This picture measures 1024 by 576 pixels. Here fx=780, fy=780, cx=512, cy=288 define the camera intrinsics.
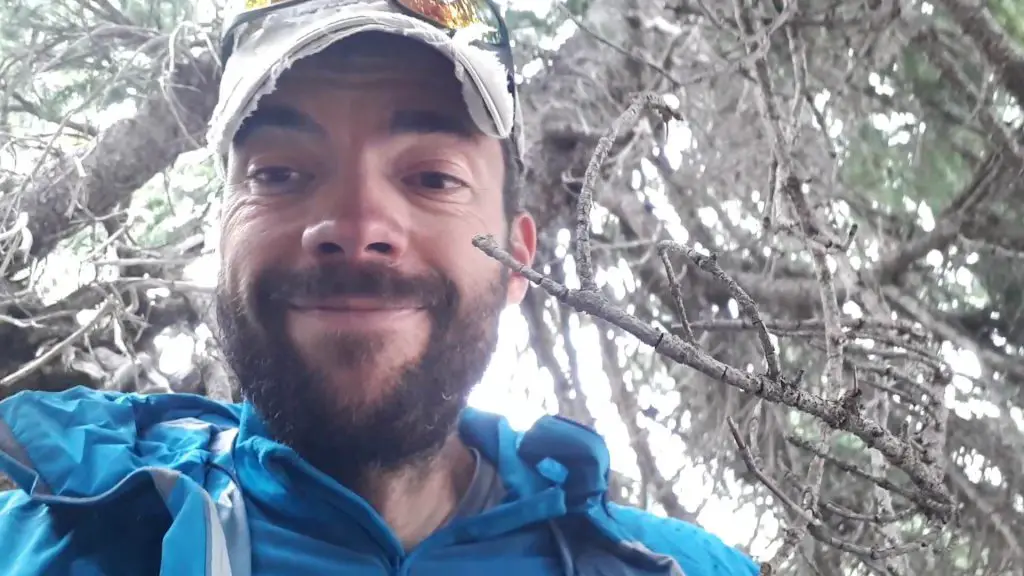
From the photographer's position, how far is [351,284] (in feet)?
3.36

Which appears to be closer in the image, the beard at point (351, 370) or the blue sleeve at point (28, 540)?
the blue sleeve at point (28, 540)

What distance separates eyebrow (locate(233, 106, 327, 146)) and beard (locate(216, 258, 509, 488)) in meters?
0.20

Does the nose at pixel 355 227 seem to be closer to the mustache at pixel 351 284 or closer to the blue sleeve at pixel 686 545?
the mustache at pixel 351 284

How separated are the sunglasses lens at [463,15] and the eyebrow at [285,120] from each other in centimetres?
22

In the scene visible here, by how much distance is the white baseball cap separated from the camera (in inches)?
41.9

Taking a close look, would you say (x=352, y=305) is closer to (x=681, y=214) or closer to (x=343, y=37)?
(x=343, y=37)

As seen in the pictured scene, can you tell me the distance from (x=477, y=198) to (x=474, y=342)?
215mm

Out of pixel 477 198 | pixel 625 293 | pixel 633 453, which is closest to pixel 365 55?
pixel 477 198

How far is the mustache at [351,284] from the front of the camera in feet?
3.35

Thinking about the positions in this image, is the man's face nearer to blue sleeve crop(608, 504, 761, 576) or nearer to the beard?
the beard

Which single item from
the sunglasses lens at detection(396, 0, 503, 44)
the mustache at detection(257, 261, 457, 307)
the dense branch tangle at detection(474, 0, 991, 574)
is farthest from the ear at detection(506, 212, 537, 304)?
the dense branch tangle at detection(474, 0, 991, 574)

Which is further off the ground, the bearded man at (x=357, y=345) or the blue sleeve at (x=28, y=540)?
the bearded man at (x=357, y=345)

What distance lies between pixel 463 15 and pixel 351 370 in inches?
22.4

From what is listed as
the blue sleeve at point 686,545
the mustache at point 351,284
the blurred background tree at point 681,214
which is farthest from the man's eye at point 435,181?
the blue sleeve at point 686,545
